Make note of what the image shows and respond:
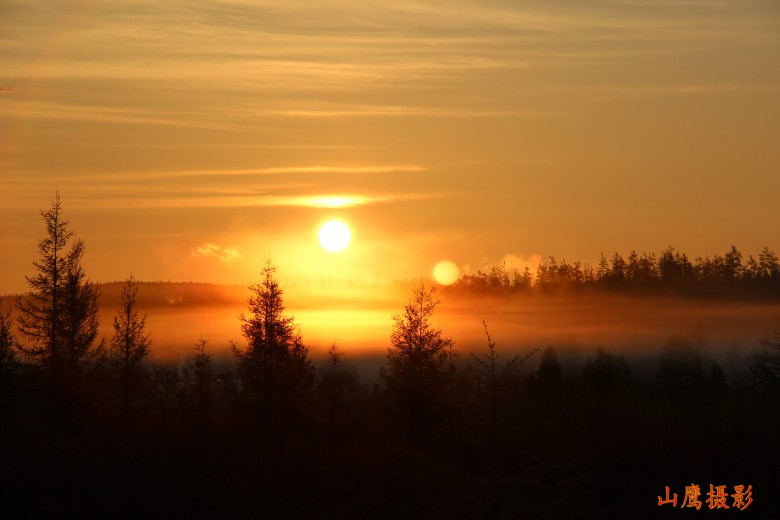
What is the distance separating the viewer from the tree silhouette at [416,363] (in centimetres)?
4262

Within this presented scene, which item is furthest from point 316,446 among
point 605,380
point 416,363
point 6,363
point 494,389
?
point 605,380

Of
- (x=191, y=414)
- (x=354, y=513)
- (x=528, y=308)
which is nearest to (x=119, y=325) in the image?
(x=191, y=414)

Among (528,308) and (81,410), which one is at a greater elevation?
(528,308)

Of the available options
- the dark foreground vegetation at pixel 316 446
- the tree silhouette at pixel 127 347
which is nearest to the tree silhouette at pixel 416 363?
the dark foreground vegetation at pixel 316 446

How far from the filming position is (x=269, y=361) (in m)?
48.9

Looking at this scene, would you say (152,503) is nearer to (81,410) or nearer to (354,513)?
(354,513)

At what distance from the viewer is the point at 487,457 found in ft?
58.6

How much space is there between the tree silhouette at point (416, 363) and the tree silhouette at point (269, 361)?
5.63m

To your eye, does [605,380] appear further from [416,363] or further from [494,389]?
[494,389]

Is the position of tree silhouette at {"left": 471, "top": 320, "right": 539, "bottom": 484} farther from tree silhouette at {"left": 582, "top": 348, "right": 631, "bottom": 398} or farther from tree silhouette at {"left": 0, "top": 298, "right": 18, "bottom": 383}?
tree silhouette at {"left": 582, "top": 348, "right": 631, "bottom": 398}

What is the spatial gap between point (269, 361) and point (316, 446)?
12.6 meters

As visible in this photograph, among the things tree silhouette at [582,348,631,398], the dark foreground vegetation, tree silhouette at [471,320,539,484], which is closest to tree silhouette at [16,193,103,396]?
the dark foreground vegetation

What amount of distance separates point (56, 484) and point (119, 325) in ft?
100

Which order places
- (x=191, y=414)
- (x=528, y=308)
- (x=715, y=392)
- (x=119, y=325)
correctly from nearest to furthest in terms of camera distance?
(x=119, y=325) → (x=191, y=414) → (x=715, y=392) → (x=528, y=308)
